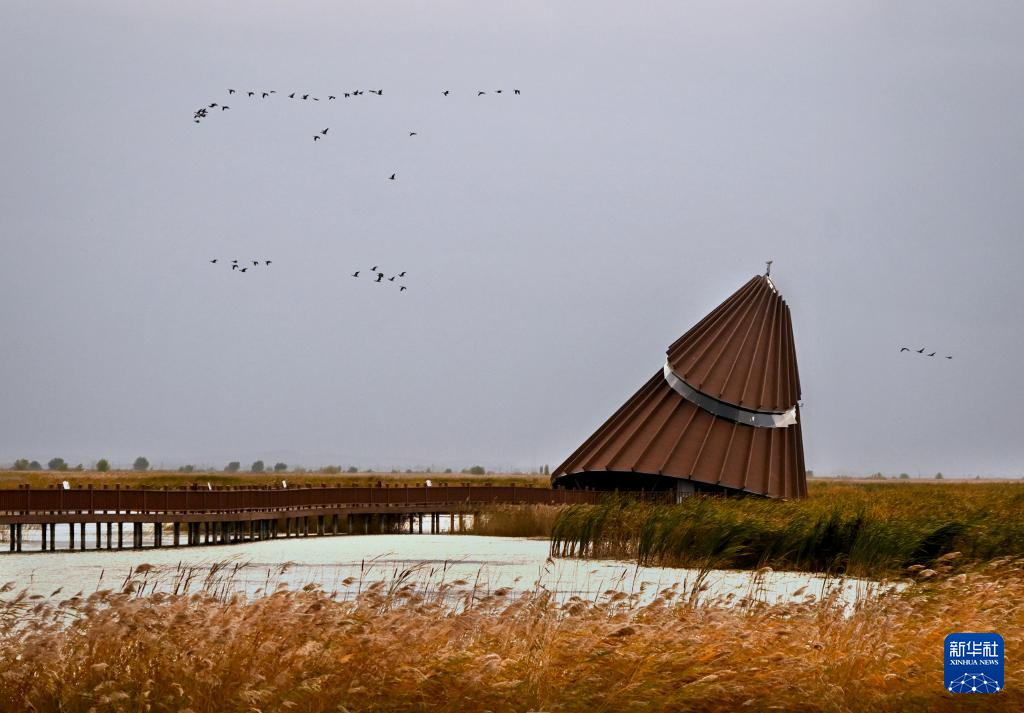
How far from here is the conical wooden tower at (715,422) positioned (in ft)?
157

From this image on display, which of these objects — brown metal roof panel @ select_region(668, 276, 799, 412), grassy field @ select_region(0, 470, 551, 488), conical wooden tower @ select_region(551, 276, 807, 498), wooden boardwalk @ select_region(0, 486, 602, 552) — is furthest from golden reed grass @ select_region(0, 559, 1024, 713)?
grassy field @ select_region(0, 470, 551, 488)

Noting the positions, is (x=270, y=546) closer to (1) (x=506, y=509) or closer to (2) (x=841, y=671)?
(1) (x=506, y=509)

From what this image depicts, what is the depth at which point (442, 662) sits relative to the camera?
1064 cm

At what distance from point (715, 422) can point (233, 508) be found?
64.9ft

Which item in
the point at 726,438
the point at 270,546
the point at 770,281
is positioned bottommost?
the point at 270,546

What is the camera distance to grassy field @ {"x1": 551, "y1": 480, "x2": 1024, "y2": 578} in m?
21.8

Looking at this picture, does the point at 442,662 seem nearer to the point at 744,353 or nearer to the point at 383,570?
the point at 383,570

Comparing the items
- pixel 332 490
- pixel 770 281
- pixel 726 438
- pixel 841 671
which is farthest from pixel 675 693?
pixel 770 281

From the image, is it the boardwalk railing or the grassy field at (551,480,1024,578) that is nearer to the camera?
the grassy field at (551,480,1024,578)

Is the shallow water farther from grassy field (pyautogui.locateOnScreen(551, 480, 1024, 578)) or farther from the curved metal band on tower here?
the curved metal band on tower

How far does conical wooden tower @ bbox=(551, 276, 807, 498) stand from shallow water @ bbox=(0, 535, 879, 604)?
10.9 meters

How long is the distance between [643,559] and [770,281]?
34390 millimetres

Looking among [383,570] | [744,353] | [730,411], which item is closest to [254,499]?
[383,570]

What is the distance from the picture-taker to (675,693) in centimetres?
1048
